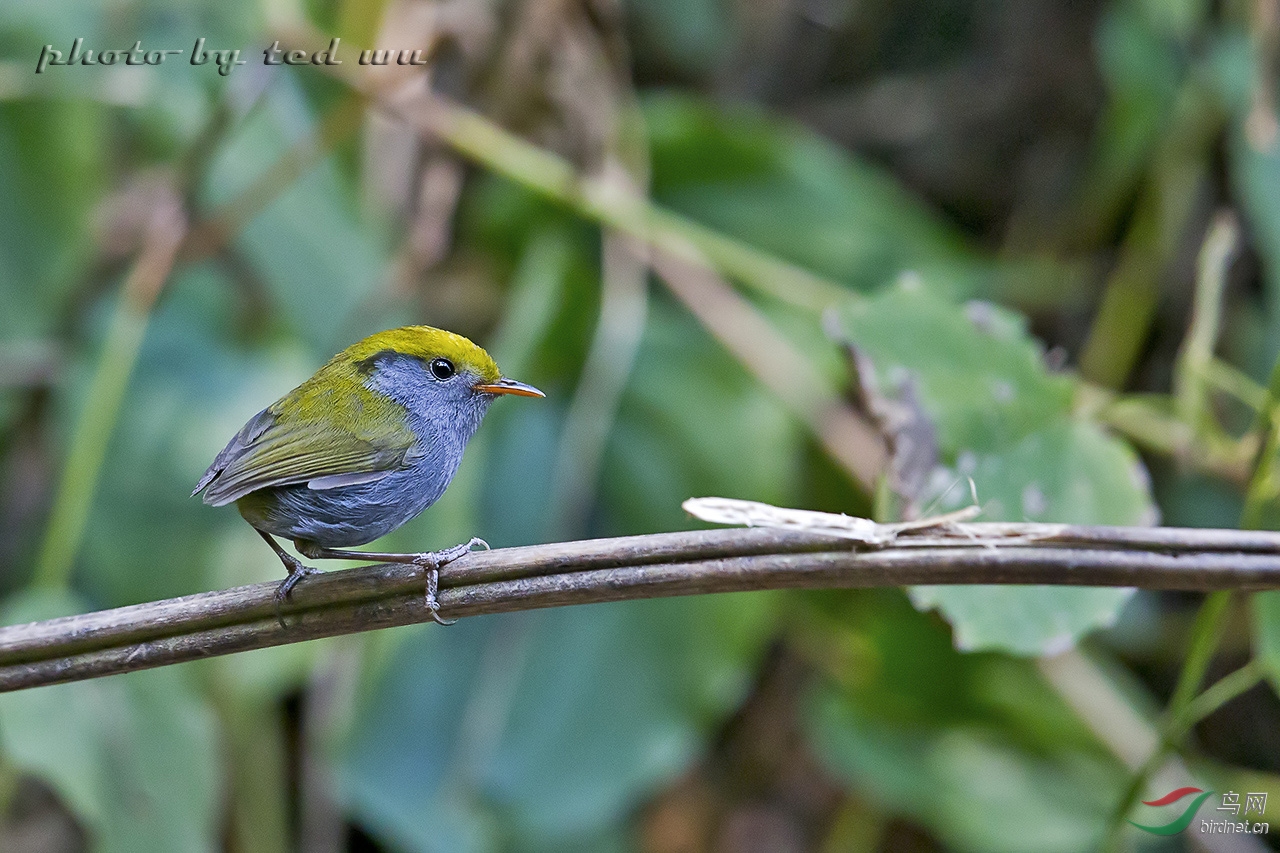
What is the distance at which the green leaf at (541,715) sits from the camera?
8.71 ft

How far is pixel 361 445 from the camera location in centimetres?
156

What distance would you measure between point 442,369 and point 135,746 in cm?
123

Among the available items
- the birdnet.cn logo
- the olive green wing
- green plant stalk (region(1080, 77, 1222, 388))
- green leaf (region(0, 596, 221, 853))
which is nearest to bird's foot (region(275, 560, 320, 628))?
the olive green wing

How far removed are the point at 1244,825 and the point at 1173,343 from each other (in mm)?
1642

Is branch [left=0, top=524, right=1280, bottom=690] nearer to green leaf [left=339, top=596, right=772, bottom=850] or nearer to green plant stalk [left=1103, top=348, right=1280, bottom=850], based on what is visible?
green plant stalk [left=1103, top=348, right=1280, bottom=850]

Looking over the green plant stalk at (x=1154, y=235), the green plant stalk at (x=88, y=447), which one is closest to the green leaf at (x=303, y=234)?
the green plant stalk at (x=88, y=447)

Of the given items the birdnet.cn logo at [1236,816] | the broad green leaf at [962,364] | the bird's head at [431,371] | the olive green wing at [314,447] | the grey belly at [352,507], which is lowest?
the birdnet.cn logo at [1236,816]

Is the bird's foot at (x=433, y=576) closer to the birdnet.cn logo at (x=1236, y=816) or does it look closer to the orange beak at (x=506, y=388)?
the orange beak at (x=506, y=388)

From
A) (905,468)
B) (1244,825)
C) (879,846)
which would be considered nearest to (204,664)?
(905,468)

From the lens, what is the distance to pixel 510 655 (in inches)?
110

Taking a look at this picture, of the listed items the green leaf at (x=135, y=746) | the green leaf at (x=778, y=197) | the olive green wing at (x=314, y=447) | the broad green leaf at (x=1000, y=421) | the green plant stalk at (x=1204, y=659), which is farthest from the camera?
the green leaf at (x=778, y=197)

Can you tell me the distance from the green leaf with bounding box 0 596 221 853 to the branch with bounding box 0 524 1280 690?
1035 mm

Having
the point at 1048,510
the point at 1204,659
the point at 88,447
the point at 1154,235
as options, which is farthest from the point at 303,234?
the point at 1154,235

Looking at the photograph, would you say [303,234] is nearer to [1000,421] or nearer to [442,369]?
[442,369]
